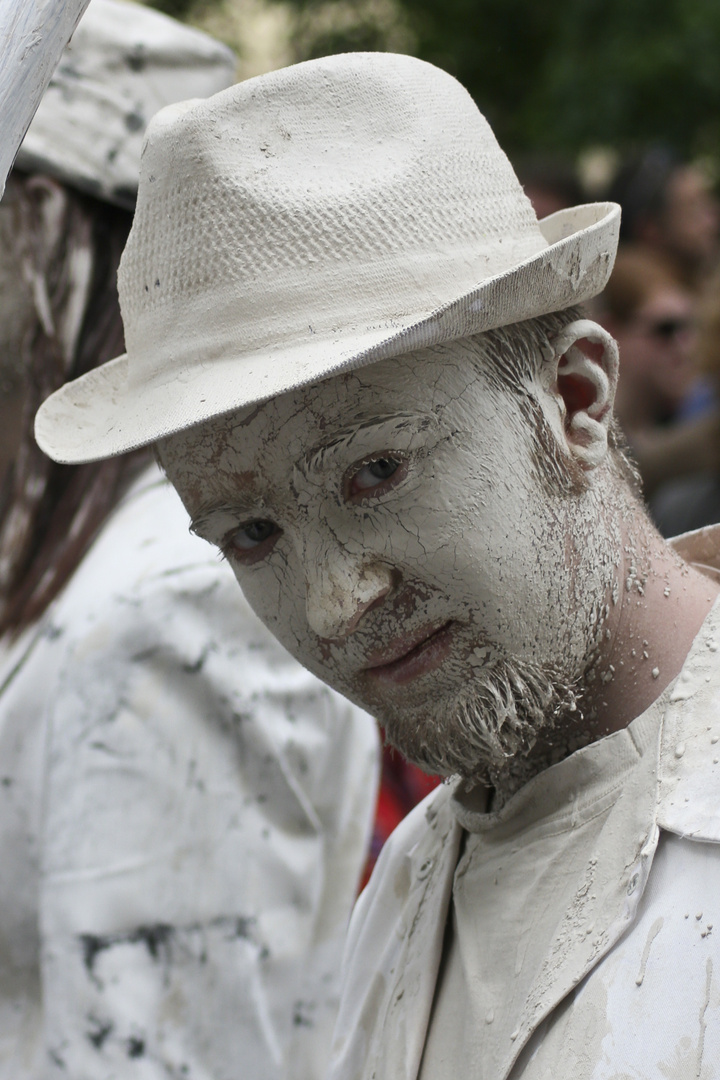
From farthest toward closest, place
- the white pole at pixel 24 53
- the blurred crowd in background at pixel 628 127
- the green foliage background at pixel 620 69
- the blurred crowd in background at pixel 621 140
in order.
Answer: the green foliage background at pixel 620 69, the blurred crowd in background at pixel 628 127, the blurred crowd in background at pixel 621 140, the white pole at pixel 24 53

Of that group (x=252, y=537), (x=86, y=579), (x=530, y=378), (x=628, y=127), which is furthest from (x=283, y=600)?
(x=628, y=127)

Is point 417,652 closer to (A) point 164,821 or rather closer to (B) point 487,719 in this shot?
(B) point 487,719

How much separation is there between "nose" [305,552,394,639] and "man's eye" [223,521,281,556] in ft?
0.36

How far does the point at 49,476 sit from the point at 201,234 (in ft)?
4.43

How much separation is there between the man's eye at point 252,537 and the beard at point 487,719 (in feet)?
0.84

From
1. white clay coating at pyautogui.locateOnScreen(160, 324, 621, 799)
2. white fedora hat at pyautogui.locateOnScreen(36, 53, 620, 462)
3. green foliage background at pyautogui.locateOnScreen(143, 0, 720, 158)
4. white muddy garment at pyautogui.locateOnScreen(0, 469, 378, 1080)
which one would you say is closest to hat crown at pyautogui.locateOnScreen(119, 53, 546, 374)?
white fedora hat at pyautogui.locateOnScreen(36, 53, 620, 462)

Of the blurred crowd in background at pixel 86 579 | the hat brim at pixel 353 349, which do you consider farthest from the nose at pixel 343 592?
the blurred crowd in background at pixel 86 579

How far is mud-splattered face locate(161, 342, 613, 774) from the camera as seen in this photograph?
159 centimetres

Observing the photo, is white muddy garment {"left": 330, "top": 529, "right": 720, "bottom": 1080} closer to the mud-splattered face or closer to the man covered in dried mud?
the man covered in dried mud

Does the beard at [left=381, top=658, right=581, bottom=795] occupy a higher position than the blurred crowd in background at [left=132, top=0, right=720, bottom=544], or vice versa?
the beard at [left=381, top=658, right=581, bottom=795]

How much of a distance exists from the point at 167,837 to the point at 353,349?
1158 millimetres

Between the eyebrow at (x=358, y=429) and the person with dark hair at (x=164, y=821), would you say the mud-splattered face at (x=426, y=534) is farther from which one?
the person with dark hair at (x=164, y=821)

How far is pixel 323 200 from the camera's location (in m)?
1.60

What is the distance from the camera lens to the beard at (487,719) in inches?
63.5
